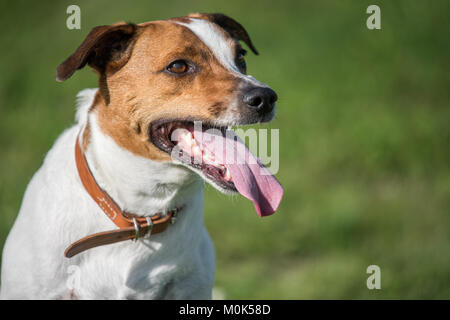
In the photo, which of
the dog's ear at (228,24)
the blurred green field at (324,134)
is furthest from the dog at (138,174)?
the blurred green field at (324,134)

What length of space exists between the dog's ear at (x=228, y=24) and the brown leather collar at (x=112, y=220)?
128cm

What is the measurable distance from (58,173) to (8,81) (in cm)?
540

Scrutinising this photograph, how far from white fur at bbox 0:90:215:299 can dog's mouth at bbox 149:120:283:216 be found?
0.13 meters

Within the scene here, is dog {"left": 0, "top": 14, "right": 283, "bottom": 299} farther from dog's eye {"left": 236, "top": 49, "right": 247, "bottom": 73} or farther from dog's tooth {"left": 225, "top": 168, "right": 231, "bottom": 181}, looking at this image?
dog's eye {"left": 236, "top": 49, "right": 247, "bottom": 73}

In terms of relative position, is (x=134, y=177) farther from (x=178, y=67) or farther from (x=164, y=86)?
(x=178, y=67)

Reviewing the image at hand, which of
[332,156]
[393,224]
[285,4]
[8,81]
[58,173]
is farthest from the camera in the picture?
[285,4]

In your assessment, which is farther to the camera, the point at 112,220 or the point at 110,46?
the point at 110,46

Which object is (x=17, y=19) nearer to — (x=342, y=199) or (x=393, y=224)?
(x=342, y=199)

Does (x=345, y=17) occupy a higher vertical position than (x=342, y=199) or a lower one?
higher

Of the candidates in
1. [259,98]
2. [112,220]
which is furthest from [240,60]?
[112,220]

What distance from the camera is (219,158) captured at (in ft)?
9.82

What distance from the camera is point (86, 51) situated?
295cm

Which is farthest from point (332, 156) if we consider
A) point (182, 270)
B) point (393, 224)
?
point (182, 270)

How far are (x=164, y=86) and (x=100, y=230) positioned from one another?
0.93 metres
